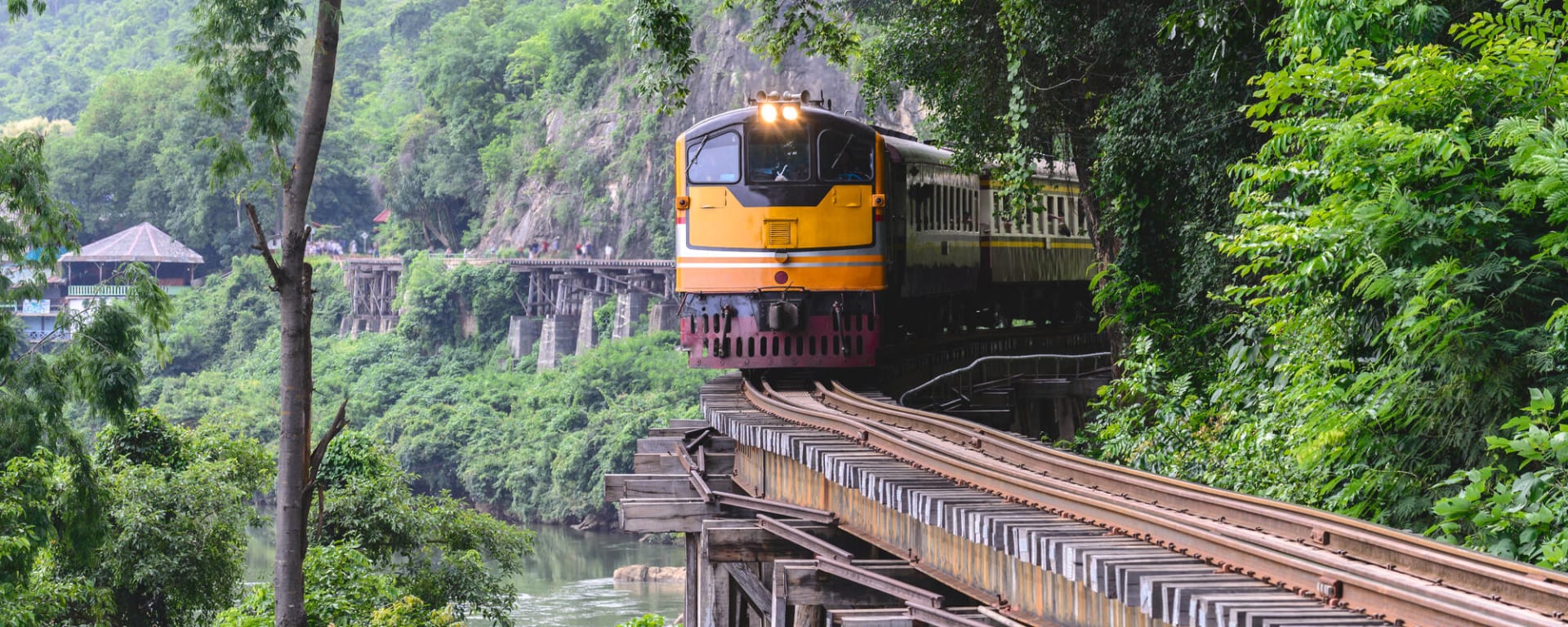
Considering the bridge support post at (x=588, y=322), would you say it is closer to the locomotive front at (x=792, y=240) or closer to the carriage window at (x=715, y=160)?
the carriage window at (x=715, y=160)

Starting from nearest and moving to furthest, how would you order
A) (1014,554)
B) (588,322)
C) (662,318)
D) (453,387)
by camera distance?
(1014,554) < (662,318) < (588,322) < (453,387)

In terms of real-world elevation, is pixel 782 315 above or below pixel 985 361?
above

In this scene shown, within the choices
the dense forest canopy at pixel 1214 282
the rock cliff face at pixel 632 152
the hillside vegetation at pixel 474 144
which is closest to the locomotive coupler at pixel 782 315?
the dense forest canopy at pixel 1214 282

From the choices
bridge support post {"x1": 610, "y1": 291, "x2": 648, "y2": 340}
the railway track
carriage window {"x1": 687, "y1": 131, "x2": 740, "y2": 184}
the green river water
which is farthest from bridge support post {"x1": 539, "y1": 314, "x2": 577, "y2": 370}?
the railway track

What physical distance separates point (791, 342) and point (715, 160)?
165cm

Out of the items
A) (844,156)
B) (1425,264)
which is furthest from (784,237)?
(1425,264)

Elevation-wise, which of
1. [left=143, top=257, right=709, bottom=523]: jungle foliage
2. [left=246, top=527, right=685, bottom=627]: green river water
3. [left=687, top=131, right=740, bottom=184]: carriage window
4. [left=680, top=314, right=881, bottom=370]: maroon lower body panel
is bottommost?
[left=246, top=527, right=685, bottom=627]: green river water

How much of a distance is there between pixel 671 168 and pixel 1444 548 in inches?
1866

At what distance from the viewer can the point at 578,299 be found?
5238 centimetres

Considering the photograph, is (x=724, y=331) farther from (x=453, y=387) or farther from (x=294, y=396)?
(x=453, y=387)

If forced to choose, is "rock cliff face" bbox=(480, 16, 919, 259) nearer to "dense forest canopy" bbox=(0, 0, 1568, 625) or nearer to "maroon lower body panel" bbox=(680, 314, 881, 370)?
"dense forest canopy" bbox=(0, 0, 1568, 625)

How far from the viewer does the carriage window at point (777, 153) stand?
12.2m

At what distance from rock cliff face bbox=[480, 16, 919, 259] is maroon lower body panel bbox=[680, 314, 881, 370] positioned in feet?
111

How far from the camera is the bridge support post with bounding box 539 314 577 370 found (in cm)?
5156
